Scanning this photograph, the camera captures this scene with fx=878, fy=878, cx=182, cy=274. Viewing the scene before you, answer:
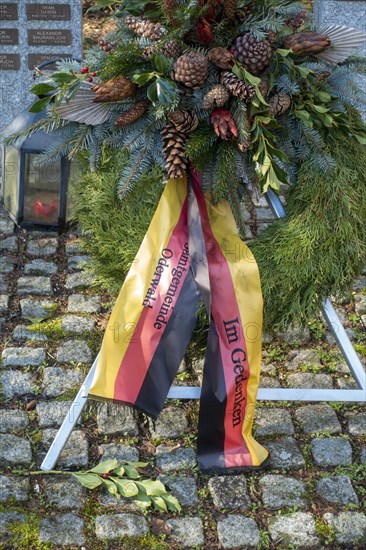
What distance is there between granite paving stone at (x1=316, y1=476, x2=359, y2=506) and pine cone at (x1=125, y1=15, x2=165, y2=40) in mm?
1839

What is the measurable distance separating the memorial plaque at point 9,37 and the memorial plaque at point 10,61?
8 centimetres

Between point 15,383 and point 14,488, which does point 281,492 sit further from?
point 15,383

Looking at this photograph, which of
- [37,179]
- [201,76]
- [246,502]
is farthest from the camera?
[37,179]

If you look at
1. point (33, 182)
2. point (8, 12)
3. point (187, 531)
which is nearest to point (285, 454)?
point (187, 531)

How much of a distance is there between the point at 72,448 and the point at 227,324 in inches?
33.4

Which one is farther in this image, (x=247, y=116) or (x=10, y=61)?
(x=10, y=61)

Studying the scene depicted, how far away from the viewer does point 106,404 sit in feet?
12.6

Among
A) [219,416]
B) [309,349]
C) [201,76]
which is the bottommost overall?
[309,349]

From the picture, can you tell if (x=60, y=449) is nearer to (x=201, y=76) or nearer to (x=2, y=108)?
(x=201, y=76)

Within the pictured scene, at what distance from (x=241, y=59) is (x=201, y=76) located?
0.16 meters

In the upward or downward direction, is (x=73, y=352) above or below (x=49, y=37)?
below

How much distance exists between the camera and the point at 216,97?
3.05 metres

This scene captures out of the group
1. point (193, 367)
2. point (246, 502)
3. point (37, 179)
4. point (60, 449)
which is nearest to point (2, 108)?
point (37, 179)

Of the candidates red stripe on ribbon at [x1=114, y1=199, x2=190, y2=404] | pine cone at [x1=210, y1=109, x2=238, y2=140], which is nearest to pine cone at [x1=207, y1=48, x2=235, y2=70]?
pine cone at [x1=210, y1=109, x2=238, y2=140]
